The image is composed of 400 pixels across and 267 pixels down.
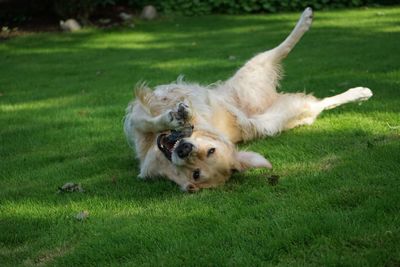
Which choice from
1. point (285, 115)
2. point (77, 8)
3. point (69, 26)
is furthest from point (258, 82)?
point (77, 8)

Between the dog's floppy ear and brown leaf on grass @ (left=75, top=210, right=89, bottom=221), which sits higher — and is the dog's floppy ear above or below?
above


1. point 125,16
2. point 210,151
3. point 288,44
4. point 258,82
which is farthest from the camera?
point 125,16

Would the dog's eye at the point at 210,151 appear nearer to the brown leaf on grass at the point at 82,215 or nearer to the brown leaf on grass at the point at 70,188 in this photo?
the brown leaf on grass at the point at 82,215

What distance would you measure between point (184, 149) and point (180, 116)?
35cm

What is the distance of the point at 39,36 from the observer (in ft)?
45.1

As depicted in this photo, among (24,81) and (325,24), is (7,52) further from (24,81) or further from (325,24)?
(325,24)

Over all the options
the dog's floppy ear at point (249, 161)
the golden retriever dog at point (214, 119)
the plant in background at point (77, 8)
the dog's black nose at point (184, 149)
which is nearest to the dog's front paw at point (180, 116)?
the golden retriever dog at point (214, 119)

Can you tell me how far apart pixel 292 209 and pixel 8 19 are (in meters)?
13.0

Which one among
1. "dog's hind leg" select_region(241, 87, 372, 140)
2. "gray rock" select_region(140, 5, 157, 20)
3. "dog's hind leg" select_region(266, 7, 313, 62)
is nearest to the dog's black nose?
"dog's hind leg" select_region(241, 87, 372, 140)

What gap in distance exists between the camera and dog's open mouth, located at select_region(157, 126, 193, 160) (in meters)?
4.47

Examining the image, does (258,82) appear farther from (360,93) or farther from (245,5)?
(245,5)

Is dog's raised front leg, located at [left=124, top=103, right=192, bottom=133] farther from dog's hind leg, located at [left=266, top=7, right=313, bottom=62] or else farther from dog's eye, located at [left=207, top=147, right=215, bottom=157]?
dog's hind leg, located at [left=266, top=7, right=313, bottom=62]

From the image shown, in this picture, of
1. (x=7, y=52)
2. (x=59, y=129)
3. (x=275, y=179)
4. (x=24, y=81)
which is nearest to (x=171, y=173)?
(x=275, y=179)

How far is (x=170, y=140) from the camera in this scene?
14.9 ft
